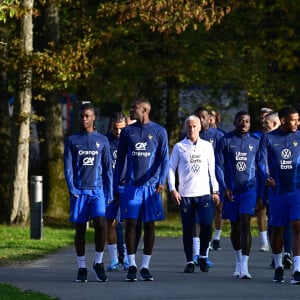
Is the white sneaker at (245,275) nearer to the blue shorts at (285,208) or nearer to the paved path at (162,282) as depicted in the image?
the paved path at (162,282)

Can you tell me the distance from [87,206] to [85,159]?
55 centimetres

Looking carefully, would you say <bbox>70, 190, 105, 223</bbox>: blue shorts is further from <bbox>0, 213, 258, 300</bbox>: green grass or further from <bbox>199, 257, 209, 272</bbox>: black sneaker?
<bbox>199, 257, 209, 272</bbox>: black sneaker

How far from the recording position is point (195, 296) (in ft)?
49.3

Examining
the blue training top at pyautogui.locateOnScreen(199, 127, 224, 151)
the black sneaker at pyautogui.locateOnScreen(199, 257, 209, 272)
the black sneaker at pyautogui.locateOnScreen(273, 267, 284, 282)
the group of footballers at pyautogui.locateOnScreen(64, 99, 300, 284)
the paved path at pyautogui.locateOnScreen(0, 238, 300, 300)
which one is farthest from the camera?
the blue training top at pyautogui.locateOnScreen(199, 127, 224, 151)

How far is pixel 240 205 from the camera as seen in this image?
58.9 feet

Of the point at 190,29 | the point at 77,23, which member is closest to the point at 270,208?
the point at 77,23

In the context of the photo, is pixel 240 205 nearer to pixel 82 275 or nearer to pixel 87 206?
pixel 87 206

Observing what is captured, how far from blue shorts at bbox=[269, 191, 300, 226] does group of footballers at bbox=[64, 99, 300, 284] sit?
0.4 inches

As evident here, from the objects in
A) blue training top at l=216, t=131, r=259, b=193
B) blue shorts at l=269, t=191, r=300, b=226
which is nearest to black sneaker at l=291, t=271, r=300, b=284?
blue shorts at l=269, t=191, r=300, b=226

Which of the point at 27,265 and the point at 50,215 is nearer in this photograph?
the point at 27,265

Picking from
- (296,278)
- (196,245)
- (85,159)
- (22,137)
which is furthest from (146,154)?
(22,137)

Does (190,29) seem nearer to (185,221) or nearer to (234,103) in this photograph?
(234,103)

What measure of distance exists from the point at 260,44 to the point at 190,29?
1.70 metres

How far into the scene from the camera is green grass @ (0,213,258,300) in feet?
49.3
